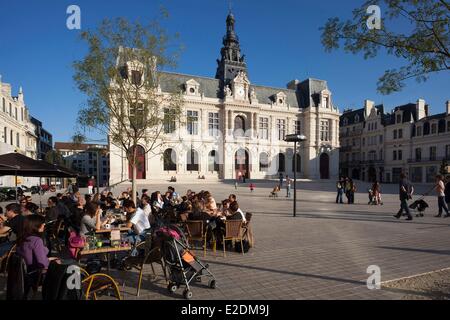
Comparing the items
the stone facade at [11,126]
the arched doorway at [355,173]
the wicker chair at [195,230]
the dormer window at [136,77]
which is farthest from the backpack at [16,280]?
the arched doorway at [355,173]

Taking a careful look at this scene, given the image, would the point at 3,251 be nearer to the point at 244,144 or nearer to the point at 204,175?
the point at 204,175

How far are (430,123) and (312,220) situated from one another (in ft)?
164

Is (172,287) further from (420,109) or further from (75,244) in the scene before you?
(420,109)

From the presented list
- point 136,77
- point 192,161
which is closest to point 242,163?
point 192,161

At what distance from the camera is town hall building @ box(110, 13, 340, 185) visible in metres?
43.2

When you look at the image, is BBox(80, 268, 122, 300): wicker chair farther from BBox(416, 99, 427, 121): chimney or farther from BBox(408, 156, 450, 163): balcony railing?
BBox(416, 99, 427, 121): chimney

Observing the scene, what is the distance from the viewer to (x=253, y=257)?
6.75m

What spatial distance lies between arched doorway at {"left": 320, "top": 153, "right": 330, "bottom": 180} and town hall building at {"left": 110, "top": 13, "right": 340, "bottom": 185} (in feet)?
0.36

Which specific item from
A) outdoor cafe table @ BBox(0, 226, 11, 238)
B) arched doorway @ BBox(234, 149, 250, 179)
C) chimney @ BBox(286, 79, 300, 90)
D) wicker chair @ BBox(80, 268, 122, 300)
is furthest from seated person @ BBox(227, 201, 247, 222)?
chimney @ BBox(286, 79, 300, 90)
